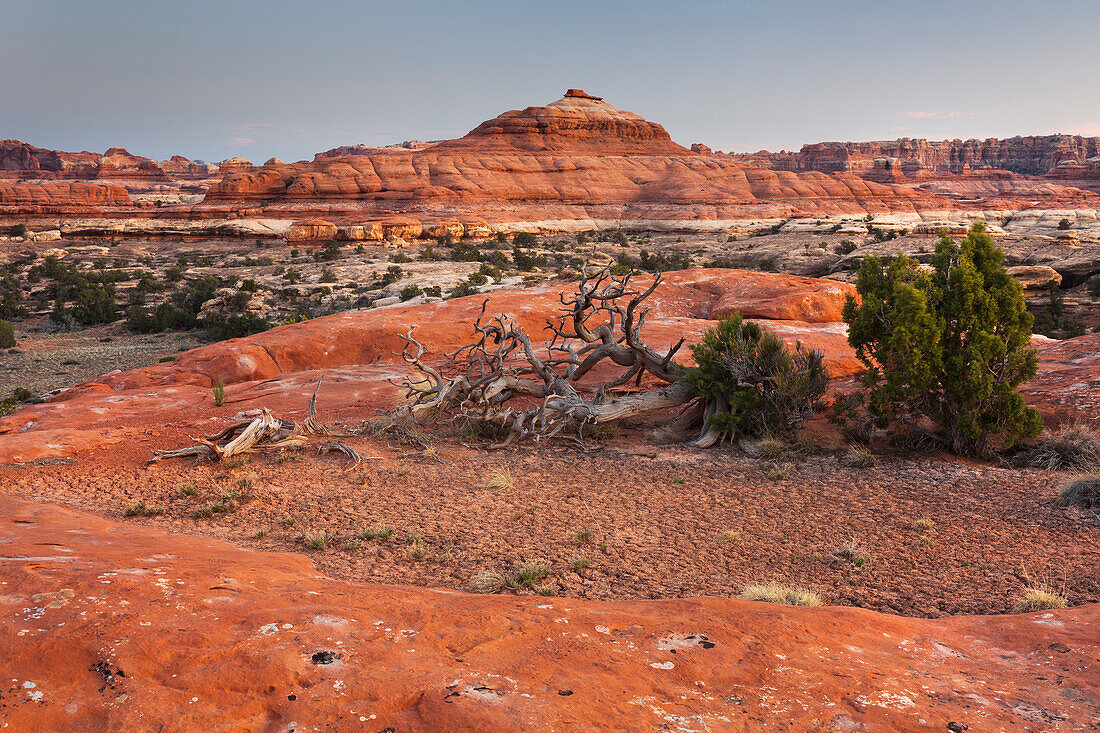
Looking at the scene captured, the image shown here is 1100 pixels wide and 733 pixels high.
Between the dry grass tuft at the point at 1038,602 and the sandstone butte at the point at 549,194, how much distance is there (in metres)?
49.0

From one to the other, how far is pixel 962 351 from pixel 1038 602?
16.4 feet

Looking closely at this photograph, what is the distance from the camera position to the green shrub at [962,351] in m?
8.48

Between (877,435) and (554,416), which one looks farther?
(554,416)

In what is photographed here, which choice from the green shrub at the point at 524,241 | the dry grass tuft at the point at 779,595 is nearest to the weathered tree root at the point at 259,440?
the dry grass tuft at the point at 779,595

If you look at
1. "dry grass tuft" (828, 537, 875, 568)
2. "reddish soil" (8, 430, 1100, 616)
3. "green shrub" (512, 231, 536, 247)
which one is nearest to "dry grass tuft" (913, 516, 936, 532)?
"reddish soil" (8, 430, 1100, 616)

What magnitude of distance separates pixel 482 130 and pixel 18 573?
91.5 m

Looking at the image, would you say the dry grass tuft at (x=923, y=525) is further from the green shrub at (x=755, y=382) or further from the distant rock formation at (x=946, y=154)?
the distant rock formation at (x=946, y=154)

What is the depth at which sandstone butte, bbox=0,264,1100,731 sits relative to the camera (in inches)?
101

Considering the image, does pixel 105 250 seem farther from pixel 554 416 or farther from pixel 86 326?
pixel 554 416

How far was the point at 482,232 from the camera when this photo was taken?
53.3 meters

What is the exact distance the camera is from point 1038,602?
15.2 ft

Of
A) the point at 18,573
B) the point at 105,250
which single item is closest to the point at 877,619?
the point at 18,573

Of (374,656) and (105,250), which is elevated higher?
(105,250)

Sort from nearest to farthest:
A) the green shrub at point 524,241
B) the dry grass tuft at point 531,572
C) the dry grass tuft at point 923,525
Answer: the dry grass tuft at point 531,572 < the dry grass tuft at point 923,525 < the green shrub at point 524,241
